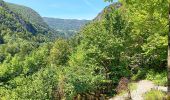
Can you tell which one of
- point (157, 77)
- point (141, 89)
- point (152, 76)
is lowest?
point (141, 89)

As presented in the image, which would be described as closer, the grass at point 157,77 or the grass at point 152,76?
the grass at point 157,77

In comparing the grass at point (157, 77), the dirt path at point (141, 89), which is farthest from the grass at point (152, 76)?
the dirt path at point (141, 89)

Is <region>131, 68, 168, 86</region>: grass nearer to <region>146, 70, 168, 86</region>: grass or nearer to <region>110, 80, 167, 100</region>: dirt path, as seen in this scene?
<region>146, 70, 168, 86</region>: grass

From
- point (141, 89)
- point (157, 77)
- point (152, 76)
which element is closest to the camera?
point (141, 89)

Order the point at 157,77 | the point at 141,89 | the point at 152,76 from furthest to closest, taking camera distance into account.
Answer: the point at 152,76
the point at 157,77
the point at 141,89

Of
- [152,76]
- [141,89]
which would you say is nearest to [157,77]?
[152,76]

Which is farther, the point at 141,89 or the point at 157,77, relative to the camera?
the point at 157,77

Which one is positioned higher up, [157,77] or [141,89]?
[157,77]

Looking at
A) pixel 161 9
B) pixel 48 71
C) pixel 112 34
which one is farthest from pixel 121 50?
pixel 161 9

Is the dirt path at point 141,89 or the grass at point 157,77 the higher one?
the grass at point 157,77

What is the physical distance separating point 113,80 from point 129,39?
265 inches

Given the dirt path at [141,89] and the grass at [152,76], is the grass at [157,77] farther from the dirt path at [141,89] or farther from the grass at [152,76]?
the dirt path at [141,89]

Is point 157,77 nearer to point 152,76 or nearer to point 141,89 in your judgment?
point 152,76

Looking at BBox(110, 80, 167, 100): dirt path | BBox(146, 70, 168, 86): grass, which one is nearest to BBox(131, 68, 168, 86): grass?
BBox(146, 70, 168, 86): grass
